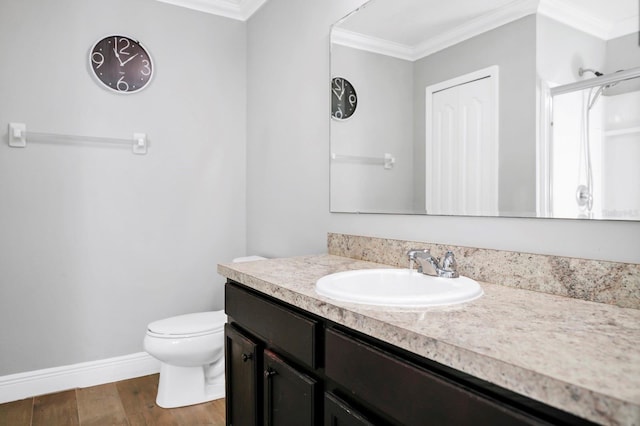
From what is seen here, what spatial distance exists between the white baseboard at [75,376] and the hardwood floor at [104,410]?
0.14ft

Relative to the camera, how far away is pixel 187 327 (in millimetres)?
2137

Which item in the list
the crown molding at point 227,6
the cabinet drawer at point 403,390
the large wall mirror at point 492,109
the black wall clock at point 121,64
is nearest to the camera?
the cabinet drawer at point 403,390

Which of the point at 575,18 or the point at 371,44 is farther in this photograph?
the point at 371,44

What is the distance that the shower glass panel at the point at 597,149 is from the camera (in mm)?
995

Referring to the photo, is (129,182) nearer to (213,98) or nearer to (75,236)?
(75,236)

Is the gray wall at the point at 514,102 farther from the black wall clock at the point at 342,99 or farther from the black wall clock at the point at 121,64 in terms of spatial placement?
the black wall clock at the point at 121,64

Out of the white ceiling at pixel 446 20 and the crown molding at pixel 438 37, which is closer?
the white ceiling at pixel 446 20

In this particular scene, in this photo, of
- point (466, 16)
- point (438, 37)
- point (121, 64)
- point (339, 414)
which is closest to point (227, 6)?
point (121, 64)

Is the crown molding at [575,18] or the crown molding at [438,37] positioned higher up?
the crown molding at [438,37]

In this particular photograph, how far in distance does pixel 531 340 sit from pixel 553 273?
475 mm

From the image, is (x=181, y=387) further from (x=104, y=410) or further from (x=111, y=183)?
(x=111, y=183)

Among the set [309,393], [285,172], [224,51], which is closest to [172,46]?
[224,51]

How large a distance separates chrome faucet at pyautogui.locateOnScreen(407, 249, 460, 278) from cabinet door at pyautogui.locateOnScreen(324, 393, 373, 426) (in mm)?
510

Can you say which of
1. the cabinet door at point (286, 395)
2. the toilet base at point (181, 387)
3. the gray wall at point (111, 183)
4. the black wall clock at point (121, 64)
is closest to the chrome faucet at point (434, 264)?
the cabinet door at point (286, 395)
